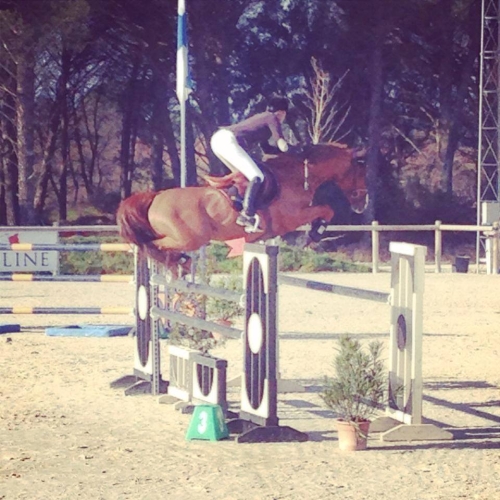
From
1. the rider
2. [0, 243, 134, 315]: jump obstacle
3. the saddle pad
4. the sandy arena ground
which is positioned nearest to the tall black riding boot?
the rider

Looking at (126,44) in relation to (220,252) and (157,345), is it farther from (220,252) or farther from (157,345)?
(157,345)

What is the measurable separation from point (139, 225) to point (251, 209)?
0.79m

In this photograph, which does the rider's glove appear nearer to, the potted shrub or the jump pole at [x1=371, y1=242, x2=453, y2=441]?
the jump pole at [x1=371, y1=242, x2=453, y2=441]

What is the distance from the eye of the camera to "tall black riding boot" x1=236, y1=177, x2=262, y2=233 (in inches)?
251

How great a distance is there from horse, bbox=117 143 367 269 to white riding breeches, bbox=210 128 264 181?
0.07 m

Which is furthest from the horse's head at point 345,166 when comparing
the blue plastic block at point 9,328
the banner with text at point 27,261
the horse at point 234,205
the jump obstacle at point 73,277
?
the blue plastic block at point 9,328

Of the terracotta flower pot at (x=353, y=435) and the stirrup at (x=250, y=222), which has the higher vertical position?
the stirrup at (x=250, y=222)

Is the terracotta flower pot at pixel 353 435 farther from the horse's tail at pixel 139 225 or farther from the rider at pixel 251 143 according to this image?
the horse's tail at pixel 139 225

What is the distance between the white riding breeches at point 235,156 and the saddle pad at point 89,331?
4180 mm

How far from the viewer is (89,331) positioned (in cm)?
1045

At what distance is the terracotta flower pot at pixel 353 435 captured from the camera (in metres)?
5.36

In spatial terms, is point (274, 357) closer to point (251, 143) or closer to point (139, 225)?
point (251, 143)

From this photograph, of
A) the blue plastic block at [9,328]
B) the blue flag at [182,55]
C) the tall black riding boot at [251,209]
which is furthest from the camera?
the blue plastic block at [9,328]

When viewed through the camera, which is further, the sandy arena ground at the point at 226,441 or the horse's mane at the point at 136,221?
the horse's mane at the point at 136,221
